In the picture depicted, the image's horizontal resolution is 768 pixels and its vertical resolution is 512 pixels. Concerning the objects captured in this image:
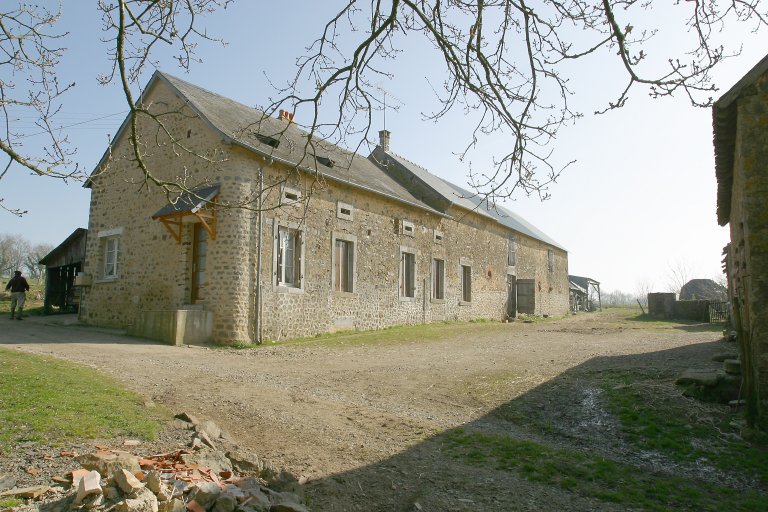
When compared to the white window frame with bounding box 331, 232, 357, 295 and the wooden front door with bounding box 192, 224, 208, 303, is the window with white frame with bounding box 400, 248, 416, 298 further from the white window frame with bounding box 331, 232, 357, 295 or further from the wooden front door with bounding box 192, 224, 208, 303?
the wooden front door with bounding box 192, 224, 208, 303

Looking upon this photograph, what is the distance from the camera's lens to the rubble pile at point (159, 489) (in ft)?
10.1

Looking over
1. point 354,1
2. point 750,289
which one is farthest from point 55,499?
point 750,289

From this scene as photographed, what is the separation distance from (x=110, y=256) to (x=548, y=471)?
45.4ft

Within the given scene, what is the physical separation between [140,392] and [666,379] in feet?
23.5

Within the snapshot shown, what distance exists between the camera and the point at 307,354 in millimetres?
11023

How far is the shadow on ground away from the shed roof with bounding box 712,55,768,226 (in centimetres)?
366

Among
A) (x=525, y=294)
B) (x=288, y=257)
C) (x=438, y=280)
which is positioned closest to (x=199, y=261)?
(x=288, y=257)

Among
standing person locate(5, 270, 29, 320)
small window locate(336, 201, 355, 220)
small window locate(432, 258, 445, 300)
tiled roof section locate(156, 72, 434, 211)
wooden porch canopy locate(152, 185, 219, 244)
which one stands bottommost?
standing person locate(5, 270, 29, 320)

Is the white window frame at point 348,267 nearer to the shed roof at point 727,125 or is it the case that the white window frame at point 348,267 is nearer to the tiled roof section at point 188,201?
the tiled roof section at point 188,201

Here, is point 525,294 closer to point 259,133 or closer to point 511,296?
point 511,296

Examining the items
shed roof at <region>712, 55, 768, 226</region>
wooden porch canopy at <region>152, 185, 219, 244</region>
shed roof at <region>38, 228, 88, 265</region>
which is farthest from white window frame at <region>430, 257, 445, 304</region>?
shed roof at <region>38, 228, 88, 265</region>

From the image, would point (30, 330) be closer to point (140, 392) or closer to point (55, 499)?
point (140, 392)

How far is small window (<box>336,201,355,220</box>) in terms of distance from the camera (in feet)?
49.1

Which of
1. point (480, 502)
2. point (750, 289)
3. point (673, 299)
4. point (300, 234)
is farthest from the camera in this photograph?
point (673, 299)
